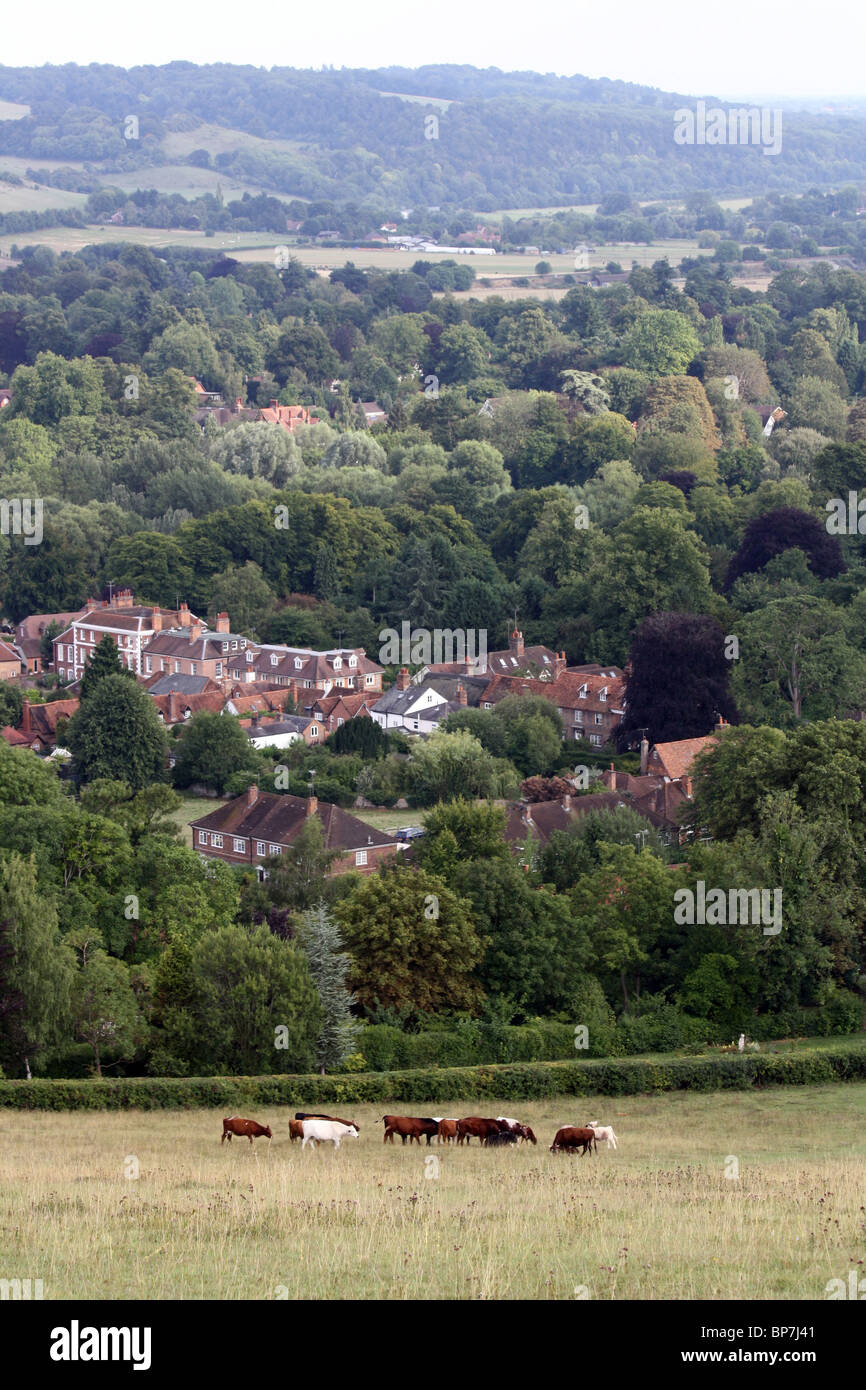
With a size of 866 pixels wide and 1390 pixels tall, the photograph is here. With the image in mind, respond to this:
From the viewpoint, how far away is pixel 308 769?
54.5 meters

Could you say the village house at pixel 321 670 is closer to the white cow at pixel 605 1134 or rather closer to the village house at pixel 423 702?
the village house at pixel 423 702

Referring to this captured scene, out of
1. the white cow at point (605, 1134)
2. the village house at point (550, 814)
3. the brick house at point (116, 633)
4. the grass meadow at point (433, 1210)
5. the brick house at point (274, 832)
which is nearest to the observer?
the grass meadow at point (433, 1210)

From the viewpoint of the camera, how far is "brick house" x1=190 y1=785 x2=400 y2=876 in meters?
44.1

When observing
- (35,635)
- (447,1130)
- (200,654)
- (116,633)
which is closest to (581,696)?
(200,654)

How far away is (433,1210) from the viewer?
59.4 feet

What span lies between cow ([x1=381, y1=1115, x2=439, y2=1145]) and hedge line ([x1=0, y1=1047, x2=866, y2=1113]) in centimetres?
285

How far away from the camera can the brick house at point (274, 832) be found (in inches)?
1737

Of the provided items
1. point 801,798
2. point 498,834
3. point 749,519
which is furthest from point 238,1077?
point 749,519

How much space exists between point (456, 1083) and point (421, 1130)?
3.48 meters

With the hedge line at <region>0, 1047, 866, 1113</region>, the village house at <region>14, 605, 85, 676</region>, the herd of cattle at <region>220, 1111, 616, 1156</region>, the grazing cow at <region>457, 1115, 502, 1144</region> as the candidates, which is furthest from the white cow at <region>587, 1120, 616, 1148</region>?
the village house at <region>14, 605, 85, 676</region>

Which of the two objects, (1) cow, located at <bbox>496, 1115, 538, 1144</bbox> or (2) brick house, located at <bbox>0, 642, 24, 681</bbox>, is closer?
(1) cow, located at <bbox>496, 1115, 538, 1144</bbox>

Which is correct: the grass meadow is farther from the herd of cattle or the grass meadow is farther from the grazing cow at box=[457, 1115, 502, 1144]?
the grazing cow at box=[457, 1115, 502, 1144]

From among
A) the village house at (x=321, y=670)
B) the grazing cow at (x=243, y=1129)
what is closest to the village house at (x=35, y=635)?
the village house at (x=321, y=670)

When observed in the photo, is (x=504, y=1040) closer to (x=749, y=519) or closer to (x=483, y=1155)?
(x=483, y=1155)
